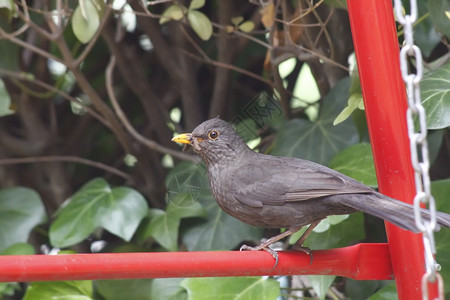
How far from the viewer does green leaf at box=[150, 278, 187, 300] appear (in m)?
2.30

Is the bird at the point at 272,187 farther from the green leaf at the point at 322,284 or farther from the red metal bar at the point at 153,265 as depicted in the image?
the green leaf at the point at 322,284

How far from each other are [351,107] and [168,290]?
2.79 ft

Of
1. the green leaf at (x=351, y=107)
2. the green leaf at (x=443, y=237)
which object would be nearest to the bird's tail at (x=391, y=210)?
the green leaf at (x=351, y=107)

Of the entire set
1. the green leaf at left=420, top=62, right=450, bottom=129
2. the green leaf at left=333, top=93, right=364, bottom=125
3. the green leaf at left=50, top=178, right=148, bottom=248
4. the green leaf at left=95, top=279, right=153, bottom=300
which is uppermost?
the green leaf at left=420, top=62, right=450, bottom=129

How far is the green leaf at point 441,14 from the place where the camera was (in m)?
2.12

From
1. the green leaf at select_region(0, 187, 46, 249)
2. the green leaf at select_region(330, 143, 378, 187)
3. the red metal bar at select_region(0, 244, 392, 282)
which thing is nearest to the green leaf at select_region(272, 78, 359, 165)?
the green leaf at select_region(330, 143, 378, 187)

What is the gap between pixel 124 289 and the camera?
2.52 metres

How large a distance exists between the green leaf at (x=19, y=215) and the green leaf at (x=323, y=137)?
0.89 metres

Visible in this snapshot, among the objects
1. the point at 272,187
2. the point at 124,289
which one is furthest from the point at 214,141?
the point at 124,289

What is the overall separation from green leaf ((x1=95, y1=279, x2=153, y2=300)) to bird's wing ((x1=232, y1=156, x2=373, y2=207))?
84 cm

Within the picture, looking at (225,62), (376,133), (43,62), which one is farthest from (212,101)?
(376,133)

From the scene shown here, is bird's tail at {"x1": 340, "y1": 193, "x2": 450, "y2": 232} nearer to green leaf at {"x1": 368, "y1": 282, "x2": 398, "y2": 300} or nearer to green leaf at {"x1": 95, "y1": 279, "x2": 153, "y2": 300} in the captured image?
green leaf at {"x1": 368, "y1": 282, "x2": 398, "y2": 300}

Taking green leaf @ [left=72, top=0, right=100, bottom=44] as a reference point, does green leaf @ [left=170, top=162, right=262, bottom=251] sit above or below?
below

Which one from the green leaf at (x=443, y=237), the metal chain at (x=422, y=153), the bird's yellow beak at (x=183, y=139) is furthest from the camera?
the green leaf at (x=443, y=237)
